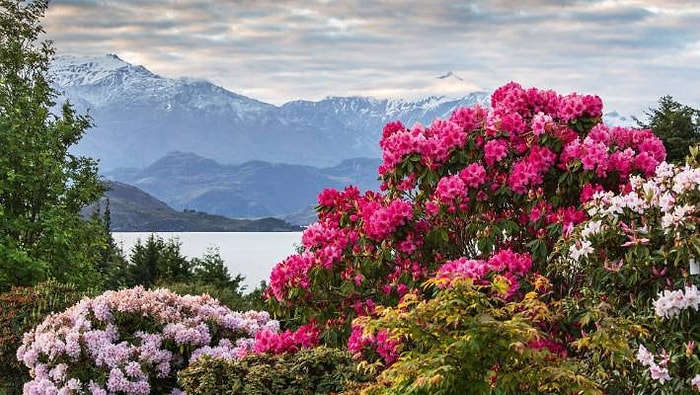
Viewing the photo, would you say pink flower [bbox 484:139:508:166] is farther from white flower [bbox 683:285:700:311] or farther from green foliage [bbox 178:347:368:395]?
white flower [bbox 683:285:700:311]

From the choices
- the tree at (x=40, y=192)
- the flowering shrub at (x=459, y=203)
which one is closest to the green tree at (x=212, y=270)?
the tree at (x=40, y=192)

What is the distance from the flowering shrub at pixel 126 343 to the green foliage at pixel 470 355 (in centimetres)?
442

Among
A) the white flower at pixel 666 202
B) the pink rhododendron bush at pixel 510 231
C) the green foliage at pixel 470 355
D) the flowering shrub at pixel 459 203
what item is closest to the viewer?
the green foliage at pixel 470 355

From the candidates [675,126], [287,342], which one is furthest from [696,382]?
[675,126]

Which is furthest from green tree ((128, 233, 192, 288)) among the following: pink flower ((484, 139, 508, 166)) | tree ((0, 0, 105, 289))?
pink flower ((484, 139, 508, 166))

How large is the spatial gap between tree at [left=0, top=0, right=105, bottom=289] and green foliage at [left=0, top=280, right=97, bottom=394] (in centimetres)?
546

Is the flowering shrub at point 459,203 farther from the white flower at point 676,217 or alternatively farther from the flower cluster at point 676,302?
the flower cluster at point 676,302

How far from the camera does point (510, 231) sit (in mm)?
7902

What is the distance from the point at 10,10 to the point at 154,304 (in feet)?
67.8

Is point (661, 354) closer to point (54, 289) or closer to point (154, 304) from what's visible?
point (154, 304)

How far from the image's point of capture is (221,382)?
7754mm

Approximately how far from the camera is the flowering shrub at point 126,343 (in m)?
9.70

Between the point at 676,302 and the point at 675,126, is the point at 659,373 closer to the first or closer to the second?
the point at 676,302

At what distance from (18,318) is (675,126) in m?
23.6
